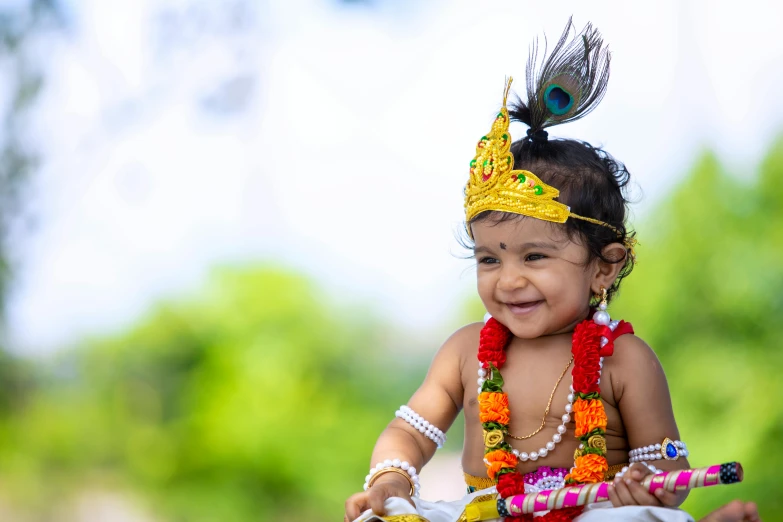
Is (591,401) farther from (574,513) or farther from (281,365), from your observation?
(281,365)

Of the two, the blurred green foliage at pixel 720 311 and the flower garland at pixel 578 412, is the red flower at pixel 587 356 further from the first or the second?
the blurred green foliage at pixel 720 311

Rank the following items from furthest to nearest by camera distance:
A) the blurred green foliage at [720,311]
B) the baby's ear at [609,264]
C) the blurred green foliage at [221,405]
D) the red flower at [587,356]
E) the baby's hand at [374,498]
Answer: the blurred green foliage at [221,405] → the blurred green foliage at [720,311] → the baby's ear at [609,264] → the red flower at [587,356] → the baby's hand at [374,498]

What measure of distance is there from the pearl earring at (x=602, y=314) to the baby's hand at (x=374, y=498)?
447 millimetres

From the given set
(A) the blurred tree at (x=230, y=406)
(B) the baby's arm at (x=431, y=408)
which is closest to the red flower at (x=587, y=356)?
(B) the baby's arm at (x=431, y=408)

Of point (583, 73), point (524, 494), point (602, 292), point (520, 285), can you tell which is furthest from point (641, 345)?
point (583, 73)

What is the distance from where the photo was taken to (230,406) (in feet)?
12.2

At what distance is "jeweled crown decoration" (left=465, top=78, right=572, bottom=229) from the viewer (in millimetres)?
1629

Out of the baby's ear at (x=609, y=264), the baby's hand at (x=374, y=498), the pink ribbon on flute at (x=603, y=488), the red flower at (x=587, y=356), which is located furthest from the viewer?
the baby's ear at (x=609, y=264)

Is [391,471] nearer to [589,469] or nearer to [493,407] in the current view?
[493,407]

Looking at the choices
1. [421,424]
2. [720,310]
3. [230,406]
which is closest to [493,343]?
[421,424]

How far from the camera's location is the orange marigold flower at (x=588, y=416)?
1.59 metres

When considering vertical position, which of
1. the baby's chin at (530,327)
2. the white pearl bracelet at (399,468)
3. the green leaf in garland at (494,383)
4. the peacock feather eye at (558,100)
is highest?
the peacock feather eye at (558,100)

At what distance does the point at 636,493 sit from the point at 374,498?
40 cm

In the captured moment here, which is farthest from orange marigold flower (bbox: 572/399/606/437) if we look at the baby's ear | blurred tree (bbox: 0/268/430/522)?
blurred tree (bbox: 0/268/430/522)
